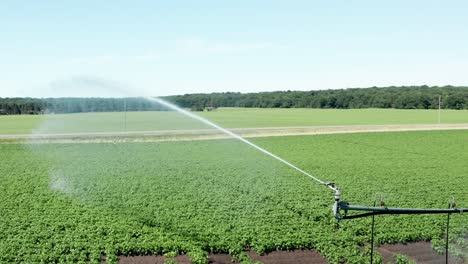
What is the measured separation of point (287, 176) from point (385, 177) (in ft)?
16.0

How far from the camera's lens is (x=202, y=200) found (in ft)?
59.7

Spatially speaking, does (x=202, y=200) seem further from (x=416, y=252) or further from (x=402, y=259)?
(x=416, y=252)

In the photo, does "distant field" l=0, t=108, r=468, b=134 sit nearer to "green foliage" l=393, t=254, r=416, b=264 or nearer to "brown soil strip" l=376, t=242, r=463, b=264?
"brown soil strip" l=376, t=242, r=463, b=264

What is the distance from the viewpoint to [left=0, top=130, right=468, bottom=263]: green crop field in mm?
13891

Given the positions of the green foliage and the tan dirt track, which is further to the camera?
the tan dirt track

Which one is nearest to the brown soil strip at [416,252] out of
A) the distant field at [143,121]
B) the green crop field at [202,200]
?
the green crop field at [202,200]

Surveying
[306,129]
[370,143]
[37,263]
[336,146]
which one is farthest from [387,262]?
[306,129]

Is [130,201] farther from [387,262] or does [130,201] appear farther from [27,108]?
[27,108]

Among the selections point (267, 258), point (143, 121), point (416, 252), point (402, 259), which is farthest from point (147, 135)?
point (402, 259)

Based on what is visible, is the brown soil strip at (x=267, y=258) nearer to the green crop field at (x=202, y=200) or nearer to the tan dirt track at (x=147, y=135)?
the green crop field at (x=202, y=200)

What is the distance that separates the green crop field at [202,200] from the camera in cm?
1389

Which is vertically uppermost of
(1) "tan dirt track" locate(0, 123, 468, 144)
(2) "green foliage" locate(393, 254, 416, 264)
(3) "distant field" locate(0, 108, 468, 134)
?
(3) "distant field" locate(0, 108, 468, 134)

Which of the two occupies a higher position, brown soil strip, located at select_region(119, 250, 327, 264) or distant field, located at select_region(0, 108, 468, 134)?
distant field, located at select_region(0, 108, 468, 134)

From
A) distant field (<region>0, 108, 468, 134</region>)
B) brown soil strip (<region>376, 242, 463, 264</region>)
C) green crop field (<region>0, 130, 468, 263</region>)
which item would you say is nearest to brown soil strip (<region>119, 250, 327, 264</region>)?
green crop field (<region>0, 130, 468, 263</region>)
